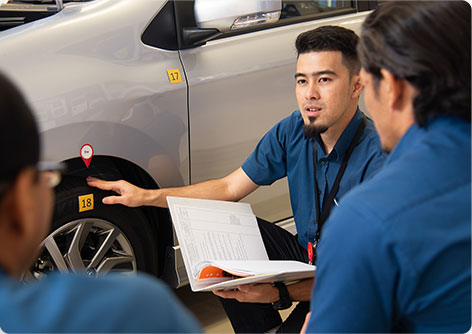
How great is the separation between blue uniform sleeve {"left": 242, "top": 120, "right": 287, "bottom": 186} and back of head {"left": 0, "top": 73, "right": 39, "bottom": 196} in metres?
1.54

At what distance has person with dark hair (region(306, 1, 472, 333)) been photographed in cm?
99

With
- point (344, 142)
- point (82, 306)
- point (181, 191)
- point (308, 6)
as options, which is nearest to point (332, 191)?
point (344, 142)

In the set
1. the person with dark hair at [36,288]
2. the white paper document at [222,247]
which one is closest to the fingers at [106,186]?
the white paper document at [222,247]

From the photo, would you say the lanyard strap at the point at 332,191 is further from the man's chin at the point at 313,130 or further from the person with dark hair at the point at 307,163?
the man's chin at the point at 313,130

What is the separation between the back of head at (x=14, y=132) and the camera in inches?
25.8

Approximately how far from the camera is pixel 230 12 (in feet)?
7.25

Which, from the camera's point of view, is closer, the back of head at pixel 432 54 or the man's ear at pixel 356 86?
the back of head at pixel 432 54

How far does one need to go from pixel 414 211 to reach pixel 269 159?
4.08ft

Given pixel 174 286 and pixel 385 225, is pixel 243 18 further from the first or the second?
pixel 385 225

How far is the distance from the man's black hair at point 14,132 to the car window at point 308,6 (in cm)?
209

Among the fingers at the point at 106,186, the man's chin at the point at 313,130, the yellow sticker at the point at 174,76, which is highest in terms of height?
the yellow sticker at the point at 174,76

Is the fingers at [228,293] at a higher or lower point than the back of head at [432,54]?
lower

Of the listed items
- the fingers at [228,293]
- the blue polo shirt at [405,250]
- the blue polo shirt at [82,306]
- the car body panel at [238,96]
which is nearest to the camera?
the blue polo shirt at [82,306]

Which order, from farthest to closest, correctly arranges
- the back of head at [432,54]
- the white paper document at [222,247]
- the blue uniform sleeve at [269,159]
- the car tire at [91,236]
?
1. the blue uniform sleeve at [269,159]
2. the car tire at [91,236]
3. the white paper document at [222,247]
4. the back of head at [432,54]
